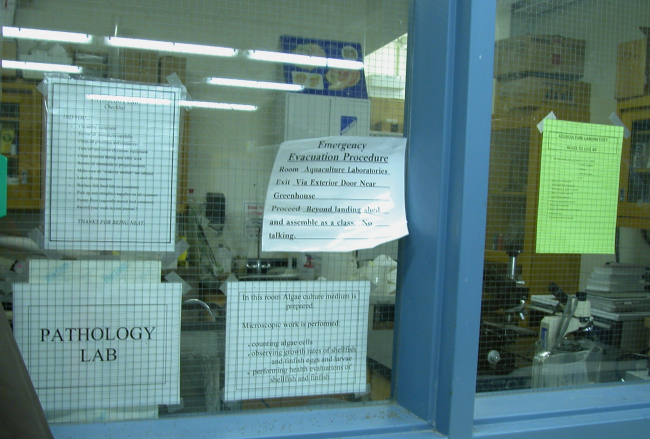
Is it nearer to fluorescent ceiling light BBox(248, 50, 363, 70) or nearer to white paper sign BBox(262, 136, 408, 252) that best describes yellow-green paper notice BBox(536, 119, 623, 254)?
white paper sign BBox(262, 136, 408, 252)

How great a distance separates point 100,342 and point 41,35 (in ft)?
1.73

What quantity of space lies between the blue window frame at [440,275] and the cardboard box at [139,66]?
50 cm

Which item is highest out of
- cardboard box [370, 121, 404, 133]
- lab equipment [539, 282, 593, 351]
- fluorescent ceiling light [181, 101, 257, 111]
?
fluorescent ceiling light [181, 101, 257, 111]

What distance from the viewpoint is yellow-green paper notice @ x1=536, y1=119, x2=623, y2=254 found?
116 cm

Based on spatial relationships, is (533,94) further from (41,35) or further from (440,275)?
(41,35)

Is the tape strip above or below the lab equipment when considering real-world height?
above

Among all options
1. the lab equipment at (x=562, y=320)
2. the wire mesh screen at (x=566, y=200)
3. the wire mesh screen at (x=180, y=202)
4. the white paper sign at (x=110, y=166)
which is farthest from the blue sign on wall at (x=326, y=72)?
the lab equipment at (x=562, y=320)

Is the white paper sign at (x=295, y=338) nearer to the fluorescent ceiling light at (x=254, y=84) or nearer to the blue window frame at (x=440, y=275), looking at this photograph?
the blue window frame at (x=440, y=275)

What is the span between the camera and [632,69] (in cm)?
131

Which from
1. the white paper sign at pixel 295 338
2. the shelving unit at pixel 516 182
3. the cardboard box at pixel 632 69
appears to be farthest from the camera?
the cardboard box at pixel 632 69

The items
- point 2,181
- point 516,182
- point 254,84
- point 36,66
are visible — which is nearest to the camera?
point 2,181

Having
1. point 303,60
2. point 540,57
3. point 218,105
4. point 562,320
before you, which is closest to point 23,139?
point 218,105

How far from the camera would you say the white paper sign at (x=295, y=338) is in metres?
0.96

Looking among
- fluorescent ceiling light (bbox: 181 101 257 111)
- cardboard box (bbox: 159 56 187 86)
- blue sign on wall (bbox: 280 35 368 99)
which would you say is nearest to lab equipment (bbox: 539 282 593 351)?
blue sign on wall (bbox: 280 35 368 99)
